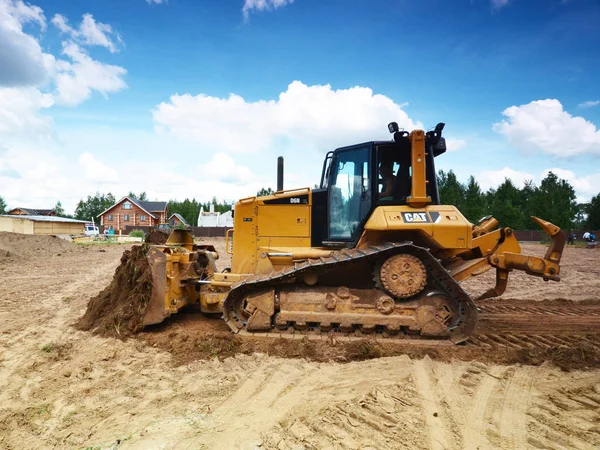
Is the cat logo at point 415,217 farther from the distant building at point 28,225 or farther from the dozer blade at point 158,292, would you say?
the distant building at point 28,225

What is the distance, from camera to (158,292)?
5762 millimetres

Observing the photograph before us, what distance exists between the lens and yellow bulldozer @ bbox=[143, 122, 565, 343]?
532 centimetres

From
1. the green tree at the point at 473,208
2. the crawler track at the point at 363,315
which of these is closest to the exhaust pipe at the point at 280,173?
the crawler track at the point at 363,315

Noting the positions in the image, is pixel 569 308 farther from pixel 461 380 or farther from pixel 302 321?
pixel 302 321

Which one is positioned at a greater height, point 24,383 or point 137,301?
point 137,301

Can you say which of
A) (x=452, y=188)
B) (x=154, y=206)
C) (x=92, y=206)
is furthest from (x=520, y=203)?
(x=92, y=206)

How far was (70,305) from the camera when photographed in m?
8.05

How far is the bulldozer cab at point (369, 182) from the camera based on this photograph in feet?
18.7

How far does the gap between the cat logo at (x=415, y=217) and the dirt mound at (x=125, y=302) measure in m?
3.94

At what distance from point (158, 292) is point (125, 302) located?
734mm

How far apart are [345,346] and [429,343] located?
1.20 metres

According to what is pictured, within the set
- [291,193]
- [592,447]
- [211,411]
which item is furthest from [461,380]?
[291,193]

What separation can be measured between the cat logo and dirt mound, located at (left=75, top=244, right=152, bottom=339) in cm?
394

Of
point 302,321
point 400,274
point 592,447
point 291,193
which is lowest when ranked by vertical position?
point 592,447
